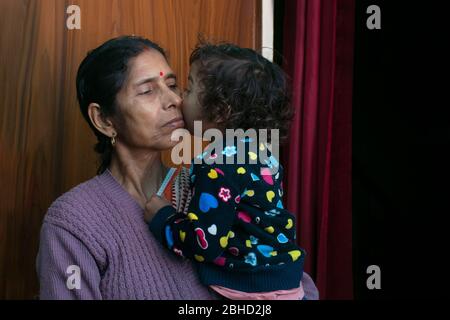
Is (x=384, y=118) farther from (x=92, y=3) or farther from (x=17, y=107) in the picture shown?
(x=17, y=107)

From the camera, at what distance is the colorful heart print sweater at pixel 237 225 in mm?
1259

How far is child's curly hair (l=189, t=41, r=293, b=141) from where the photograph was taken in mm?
1435

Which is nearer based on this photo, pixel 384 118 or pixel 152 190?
pixel 152 190

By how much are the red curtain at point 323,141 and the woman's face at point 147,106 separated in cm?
71

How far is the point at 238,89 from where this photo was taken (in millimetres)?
1436

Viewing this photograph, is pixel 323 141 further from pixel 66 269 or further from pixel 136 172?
pixel 66 269

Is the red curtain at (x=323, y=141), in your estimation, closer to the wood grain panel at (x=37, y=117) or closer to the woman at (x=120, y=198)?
the woman at (x=120, y=198)

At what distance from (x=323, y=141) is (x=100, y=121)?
0.91 metres

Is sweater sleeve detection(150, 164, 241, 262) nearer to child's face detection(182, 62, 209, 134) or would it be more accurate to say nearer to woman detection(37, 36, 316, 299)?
woman detection(37, 36, 316, 299)

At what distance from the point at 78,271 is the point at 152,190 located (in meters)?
0.37

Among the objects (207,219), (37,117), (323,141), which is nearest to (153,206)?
(207,219)
